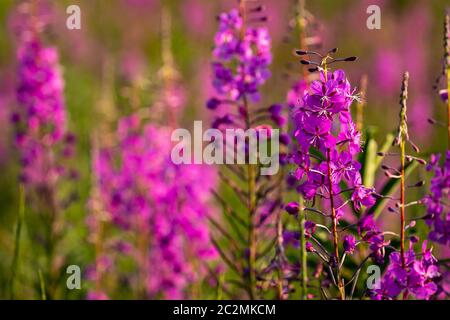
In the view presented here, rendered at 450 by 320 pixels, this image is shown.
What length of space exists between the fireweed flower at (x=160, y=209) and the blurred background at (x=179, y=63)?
406 mm

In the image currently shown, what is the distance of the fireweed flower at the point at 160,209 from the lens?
464cm

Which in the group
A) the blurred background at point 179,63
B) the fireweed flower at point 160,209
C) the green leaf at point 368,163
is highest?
the blurred background at point 179,63

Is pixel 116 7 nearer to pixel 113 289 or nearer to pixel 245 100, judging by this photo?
pixel 113 289

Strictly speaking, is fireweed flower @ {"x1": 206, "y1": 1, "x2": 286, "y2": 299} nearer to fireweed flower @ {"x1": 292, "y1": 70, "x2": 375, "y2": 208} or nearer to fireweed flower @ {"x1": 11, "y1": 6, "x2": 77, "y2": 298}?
fireweed flower @ {"x1": 292, "y1": 70, "x2": 375, "y2": 208}

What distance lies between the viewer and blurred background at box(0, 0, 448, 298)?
7330 millimetres

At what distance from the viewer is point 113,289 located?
5207 mm

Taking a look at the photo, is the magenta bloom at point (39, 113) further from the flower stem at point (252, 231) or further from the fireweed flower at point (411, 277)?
the fireweed flower at point (411, 277)

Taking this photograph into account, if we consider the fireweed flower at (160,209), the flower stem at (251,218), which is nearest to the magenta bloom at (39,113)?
the fireweed flower at (160,209)

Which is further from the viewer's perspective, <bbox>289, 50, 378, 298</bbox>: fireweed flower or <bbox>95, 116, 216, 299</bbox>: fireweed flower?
<bbox>95, 116, 216, 299</bbox>: fireweed flower

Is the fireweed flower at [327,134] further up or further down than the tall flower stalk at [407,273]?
further up

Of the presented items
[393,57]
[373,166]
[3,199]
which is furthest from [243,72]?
[393,57]

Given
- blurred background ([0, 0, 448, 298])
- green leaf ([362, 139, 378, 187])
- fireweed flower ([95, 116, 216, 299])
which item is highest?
blurred background ([0, 0, 448, 298])

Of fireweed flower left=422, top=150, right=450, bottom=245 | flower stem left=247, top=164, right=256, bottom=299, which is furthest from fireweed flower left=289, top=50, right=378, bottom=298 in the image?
flower stem left=247, top=164, right=256, bottom=299

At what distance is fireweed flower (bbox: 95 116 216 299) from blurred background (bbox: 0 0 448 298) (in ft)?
1.33
